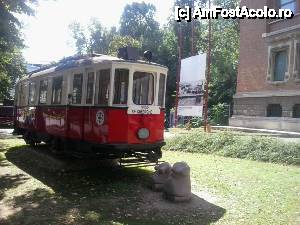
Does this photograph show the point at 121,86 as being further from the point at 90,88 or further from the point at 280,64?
→ the point at 280,64

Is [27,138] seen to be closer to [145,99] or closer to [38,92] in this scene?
[38,92]

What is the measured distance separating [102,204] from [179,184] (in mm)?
1599

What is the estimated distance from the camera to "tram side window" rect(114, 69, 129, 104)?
34.8 ft

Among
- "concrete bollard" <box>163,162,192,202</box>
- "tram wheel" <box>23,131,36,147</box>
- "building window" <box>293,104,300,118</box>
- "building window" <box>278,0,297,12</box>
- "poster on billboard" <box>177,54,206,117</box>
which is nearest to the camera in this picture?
"concrete bollard" <box>163,162,192,202</box>

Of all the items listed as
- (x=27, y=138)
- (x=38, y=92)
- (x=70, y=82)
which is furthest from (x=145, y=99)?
(x=27, y=138)

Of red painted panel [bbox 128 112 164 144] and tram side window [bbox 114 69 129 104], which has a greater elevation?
tram side window [bbox 114 69 129 104]

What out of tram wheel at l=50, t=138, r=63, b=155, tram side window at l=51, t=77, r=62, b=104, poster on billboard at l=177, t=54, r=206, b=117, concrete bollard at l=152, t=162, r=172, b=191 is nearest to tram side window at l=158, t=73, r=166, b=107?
concrete bollard at l=152, t=162, r=172, b=191

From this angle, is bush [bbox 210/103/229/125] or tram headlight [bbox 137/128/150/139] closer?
tram headlight [bbox 137/128/150/139]

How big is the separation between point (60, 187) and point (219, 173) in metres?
4.33

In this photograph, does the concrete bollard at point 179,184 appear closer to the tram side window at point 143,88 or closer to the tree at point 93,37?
the tram side window at point 143,88

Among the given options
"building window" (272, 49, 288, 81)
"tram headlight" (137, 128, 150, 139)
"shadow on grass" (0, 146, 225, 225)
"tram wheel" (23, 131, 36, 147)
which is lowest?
"shadow on grass" (0, 146, 225, 225)

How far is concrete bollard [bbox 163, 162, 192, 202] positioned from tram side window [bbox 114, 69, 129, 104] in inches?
109

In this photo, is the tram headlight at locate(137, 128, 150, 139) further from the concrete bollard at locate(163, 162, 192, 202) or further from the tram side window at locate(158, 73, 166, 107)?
the concrete bollard at locate(163, 162, 192, 202)

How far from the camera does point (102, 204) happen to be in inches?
331
